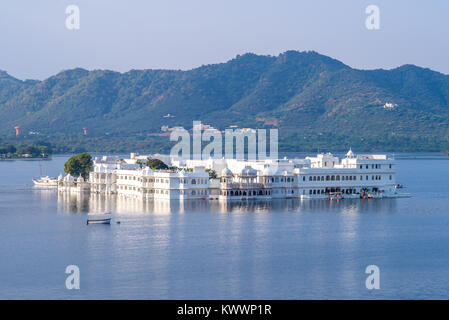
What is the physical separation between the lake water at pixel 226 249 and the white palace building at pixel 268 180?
1854mm

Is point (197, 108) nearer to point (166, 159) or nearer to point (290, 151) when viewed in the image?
point (290, 151)

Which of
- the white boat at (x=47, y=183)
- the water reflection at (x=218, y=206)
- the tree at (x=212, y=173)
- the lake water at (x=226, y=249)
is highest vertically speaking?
the tree at (x=212, y=173)

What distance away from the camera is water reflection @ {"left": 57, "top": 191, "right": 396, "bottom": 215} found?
5059cm

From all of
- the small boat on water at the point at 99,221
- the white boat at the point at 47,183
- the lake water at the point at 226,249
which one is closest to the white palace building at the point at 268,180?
the lake water at the point at 226,249

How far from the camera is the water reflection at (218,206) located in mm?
50591

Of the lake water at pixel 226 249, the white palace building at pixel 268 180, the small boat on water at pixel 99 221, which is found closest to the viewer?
the lake water at pixel 226 249

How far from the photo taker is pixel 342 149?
14900 centimetres

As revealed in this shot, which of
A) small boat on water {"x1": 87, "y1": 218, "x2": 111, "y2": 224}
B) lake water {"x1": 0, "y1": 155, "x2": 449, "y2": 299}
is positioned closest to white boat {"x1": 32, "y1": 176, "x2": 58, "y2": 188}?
lake water {"x1": 0, "y1": 155, "x2": 449, "y2": 299}

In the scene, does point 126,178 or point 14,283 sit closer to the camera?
point 14,283

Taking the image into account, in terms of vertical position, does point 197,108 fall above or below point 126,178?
above

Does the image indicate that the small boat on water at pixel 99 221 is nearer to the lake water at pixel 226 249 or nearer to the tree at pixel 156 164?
the lake water at pixel 226 249
